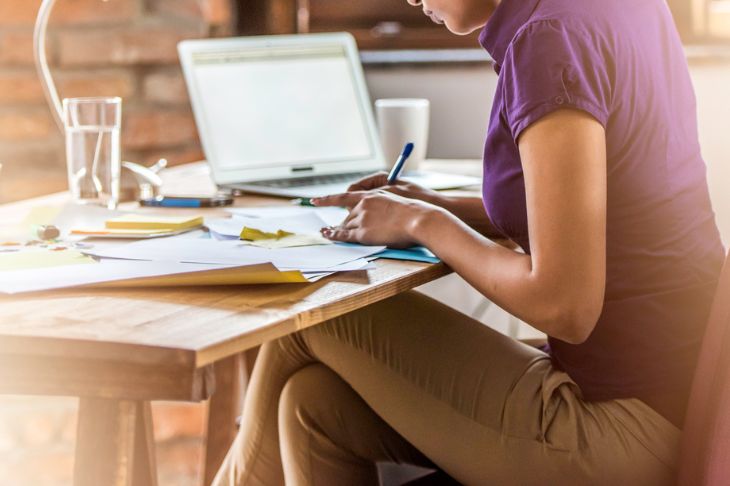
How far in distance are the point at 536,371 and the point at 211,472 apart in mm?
888

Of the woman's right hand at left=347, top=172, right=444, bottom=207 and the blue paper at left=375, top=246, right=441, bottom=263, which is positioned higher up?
the woman's right hand at left=347, top=172, right=444, bottom=207

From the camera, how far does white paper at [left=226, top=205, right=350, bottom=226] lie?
126 centimetres

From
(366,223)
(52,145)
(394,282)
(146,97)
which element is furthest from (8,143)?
(394,282)

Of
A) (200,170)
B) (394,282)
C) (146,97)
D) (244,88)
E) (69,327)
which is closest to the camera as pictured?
(69,327)

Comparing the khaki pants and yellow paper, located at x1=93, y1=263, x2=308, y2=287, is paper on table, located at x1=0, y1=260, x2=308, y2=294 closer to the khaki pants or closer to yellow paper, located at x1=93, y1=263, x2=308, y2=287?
yellow paper, located at x1=93, y1=263, x2=308, y2=287

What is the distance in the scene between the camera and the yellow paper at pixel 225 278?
89 centimetres

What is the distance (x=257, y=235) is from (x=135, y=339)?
42 centimetres

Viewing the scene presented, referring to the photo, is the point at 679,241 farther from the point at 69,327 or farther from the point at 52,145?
the point at 52,145

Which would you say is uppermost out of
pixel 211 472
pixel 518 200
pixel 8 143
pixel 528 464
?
pixel 518 200

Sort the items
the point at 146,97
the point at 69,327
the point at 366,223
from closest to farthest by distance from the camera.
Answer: the point at 69,327 < the point at 366,223 < the point at 146,97

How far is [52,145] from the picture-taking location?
6.34 ft

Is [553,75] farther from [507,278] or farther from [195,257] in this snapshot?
[195,257]

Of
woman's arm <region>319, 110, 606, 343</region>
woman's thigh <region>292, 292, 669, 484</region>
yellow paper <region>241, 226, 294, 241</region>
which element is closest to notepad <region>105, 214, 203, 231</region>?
yellow paper <region>241, 226, 294, 241</region>

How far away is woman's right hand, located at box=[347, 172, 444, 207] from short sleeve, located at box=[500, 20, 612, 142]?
1.21 ft
